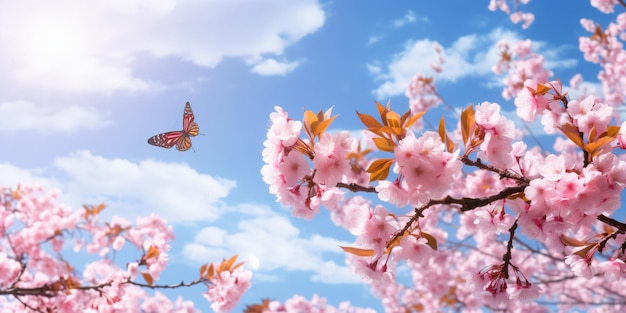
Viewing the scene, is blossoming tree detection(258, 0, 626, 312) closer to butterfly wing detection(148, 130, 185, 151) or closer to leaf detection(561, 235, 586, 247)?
leaf detection(561, 235, 586, 247)

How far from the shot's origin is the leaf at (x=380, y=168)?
1.61m

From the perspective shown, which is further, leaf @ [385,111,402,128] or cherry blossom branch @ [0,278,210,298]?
cherry blossom branch @ [0,278,210,298]

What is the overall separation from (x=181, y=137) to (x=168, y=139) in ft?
0.21

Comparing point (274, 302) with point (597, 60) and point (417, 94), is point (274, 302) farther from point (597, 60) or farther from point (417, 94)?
point (597, 60)

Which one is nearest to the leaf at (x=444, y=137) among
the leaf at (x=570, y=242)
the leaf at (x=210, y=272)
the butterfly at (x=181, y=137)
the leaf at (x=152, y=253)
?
the leaf at (x=570, y=242)

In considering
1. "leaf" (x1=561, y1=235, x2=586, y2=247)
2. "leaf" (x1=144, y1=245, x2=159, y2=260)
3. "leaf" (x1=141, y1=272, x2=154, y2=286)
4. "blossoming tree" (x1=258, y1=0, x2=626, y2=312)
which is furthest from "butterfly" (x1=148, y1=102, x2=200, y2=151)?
"leaf" (x1=561, y1=235, x2=586, y2=247)

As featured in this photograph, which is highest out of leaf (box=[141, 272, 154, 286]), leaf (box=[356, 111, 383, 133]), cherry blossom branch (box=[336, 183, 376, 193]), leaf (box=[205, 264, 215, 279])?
leaf (box=[205, 264, 215, 279])

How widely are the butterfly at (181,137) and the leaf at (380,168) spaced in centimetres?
107

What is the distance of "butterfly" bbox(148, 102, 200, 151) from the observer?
243cm

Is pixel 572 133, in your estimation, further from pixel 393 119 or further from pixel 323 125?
pixel 323 125

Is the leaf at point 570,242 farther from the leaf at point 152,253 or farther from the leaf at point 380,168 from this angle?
the leaf at point 152,253

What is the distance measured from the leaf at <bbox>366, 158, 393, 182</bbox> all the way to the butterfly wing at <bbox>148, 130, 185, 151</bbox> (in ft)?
3.69

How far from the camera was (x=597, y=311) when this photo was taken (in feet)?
39.5

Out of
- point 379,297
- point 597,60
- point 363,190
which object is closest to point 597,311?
point 379,297
